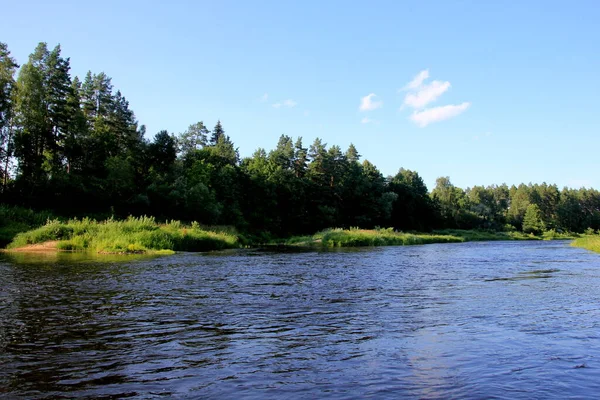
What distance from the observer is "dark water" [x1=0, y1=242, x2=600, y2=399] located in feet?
23.2

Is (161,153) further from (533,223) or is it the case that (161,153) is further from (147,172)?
(533,223)

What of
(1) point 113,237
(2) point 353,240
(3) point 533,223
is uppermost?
(3) point 533,223

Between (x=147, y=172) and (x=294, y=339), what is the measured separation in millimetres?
68243

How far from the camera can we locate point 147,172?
7306 centimetres

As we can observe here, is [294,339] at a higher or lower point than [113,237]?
lower

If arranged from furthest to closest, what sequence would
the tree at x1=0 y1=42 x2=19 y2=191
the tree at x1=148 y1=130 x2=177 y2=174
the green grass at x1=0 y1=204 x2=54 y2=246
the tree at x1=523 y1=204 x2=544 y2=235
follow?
the tree at x1=523 y1=204 x2=544 y2=235 → the tree at x1=148 y1=130 x2=177 y2=174 → the tree at x1=0 y1=42 x2=19 y2=191 → the green grass at x1=0 y1=204 x2=54 y2=246

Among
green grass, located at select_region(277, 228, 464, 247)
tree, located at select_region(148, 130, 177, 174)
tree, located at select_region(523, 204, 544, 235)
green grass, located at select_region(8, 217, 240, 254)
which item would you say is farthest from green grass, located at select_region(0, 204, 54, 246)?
tree, located at select_region(523, 204, 544, 235)

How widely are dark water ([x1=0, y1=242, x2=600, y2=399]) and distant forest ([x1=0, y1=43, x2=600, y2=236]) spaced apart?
44.4 m

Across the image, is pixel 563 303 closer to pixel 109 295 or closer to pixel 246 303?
pixel 246 303

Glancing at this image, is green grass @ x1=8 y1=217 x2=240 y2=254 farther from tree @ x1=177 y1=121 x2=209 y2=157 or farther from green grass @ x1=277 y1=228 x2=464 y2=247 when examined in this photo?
tree @ x1=177 y1=121 x2=209 y2=157

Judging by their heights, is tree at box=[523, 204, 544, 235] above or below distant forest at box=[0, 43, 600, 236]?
below

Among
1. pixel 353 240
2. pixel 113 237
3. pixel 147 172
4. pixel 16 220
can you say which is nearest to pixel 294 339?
pixel 113 237

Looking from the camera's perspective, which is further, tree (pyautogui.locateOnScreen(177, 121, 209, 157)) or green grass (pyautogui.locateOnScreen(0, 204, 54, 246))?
Answer: tree (pyautogui.locateOnScreen(177, 121, 209, 157))

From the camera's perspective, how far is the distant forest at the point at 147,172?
5712cm
